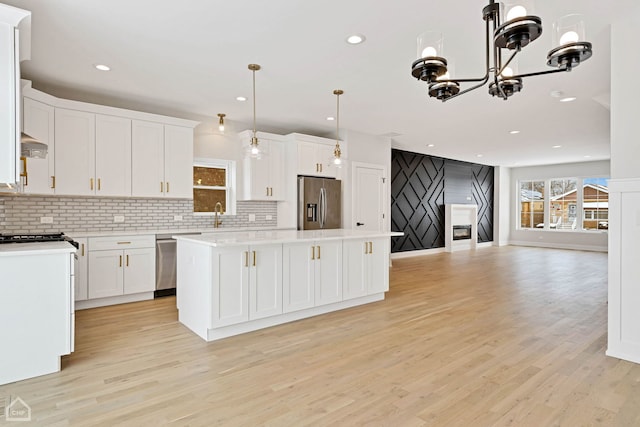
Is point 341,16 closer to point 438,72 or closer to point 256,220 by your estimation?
point 438,72

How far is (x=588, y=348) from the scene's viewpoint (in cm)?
305

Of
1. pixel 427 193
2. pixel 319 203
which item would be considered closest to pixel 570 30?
pixel 319 203

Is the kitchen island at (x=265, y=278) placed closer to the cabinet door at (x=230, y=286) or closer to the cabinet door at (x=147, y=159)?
the cabinet door at (x=230, y=286)

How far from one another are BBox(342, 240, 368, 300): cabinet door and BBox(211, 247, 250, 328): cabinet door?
4.20 ft

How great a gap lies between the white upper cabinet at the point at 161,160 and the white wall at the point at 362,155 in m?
2.70

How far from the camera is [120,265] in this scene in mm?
4434

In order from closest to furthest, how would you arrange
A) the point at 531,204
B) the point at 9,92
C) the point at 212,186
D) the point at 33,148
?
1. the point at 9,92
2. the point at 33,148
3. the point at 212,186
4. the point at 531,204

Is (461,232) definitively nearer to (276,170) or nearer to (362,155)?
(362,155)

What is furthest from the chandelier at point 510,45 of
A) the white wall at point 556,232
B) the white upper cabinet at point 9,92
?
→ the white wall at point 556,232

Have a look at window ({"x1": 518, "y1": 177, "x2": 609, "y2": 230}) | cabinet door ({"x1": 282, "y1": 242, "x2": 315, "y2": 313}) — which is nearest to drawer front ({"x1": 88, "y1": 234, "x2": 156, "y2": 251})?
cabinet door ({"x1": 282, "y1": 242, "x2": 315, "y2": 313})

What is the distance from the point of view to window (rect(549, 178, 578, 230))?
427 inches

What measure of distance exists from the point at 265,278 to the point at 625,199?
3069mm

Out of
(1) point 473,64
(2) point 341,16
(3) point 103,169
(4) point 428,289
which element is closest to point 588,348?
(4) point 428,289

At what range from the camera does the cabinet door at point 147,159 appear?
4.71m
